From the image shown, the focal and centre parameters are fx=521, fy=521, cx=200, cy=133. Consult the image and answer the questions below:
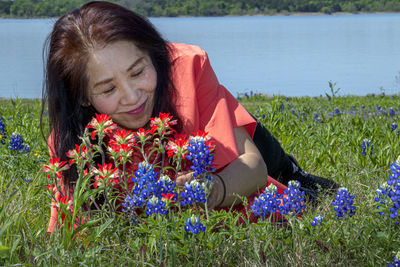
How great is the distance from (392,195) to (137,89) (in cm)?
138

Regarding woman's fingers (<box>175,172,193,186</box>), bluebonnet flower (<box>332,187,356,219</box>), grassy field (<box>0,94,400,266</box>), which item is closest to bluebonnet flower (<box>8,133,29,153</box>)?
grassy field (<box>0,94,400,266</box>)

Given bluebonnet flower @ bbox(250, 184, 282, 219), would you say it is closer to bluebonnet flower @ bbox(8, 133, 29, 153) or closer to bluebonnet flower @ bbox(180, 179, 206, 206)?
bluebonnet flower @ bbox(180, 179, 206, 206)

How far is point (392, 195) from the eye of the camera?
2.32 m

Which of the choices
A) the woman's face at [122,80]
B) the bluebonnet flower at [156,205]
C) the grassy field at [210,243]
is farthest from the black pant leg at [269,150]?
the bluebonnet flower at [156,205]

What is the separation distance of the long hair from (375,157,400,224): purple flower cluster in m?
1.23

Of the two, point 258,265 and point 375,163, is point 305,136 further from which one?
point 258,265

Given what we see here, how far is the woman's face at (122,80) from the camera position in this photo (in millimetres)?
2725

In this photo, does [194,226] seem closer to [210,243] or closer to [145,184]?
[210,243]

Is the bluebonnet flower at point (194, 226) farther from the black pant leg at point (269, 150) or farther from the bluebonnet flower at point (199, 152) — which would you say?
the black pant leg at point (269, 150)

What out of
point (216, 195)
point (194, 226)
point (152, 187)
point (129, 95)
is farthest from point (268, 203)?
point (129, 95)

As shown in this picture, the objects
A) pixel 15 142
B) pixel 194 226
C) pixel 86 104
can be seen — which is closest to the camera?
pixel 194 226

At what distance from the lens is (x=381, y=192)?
2445 millimetres

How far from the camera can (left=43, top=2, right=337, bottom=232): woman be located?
2.75 meters

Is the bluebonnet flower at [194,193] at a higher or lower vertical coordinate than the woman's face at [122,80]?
lower
